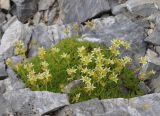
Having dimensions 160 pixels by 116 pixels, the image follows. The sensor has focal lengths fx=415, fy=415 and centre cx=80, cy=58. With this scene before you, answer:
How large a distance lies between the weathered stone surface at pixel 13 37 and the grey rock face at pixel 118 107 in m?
4.54

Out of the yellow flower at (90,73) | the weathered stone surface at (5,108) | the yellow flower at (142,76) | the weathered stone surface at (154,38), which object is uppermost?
the yellow flower at (90,73)

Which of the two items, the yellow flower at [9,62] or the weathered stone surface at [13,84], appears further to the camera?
the yellow flower at [9,62]

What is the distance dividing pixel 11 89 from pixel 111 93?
2481mm

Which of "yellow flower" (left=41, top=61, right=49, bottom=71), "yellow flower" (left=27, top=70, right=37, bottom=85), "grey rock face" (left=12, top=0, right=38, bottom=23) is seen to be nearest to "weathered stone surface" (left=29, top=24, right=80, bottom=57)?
"grey rock face" (left=12, top=0, right=38, bottom=23)

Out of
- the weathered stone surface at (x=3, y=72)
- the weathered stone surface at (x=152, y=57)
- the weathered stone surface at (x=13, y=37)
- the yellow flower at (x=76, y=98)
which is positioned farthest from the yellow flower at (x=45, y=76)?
the weathered stone surface at (x=13, y=37)

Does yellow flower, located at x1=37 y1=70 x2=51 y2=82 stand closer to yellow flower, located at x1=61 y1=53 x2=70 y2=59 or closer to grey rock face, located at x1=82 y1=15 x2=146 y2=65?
yellow flower, located at x1=61 y1=53 x2=70 y2=59

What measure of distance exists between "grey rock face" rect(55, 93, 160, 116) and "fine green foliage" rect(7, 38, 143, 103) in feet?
1.55

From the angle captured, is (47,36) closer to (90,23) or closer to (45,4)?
(90,23)

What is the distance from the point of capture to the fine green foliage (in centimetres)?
971

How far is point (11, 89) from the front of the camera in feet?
33.8

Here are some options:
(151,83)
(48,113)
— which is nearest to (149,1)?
(151,83)

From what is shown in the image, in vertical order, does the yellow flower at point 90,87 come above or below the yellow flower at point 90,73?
below

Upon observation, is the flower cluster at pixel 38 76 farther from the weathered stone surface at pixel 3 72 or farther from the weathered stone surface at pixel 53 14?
the weathered stone surface at pixel 53 14

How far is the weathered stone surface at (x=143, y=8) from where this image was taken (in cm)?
1298
